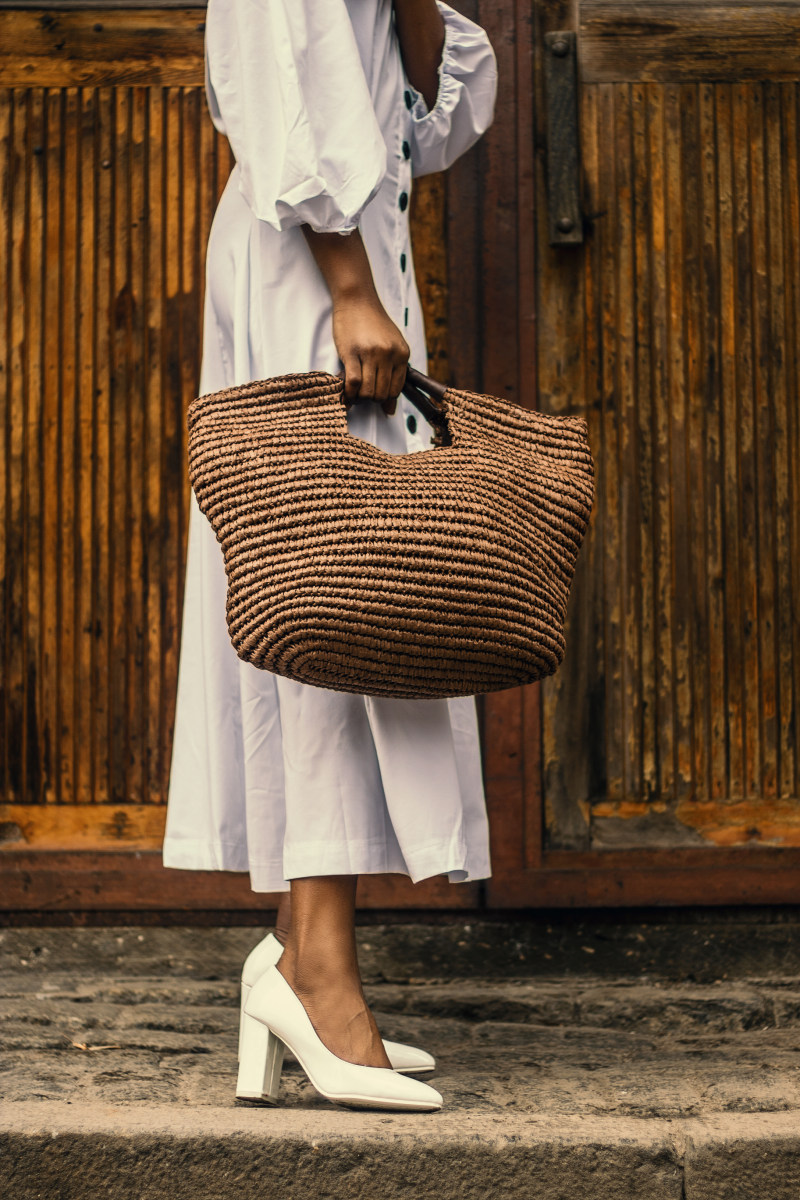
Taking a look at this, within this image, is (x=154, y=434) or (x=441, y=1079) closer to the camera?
(x=441, y=1079)

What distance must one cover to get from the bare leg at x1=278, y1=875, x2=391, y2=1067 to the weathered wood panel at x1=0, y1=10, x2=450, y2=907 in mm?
930

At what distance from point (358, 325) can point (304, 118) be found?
256mm

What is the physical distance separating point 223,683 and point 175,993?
0.78 m

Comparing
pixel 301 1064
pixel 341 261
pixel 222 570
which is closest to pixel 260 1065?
pixel 301 1064

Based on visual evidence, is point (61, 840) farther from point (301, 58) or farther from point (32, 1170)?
point (301, 58)

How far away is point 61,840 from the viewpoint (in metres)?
2.26

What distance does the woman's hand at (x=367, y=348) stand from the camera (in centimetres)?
140

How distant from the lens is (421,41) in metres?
1.60

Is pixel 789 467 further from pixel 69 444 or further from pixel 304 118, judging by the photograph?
pixel 69 444

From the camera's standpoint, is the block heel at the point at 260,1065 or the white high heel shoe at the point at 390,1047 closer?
the block heel at the point at 260,1065

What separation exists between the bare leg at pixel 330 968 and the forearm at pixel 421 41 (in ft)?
3.82

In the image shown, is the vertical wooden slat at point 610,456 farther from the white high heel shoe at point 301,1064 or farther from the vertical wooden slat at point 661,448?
the white high heel shoe at point 301,1064

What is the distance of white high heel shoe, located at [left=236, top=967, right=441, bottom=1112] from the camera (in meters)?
1.33

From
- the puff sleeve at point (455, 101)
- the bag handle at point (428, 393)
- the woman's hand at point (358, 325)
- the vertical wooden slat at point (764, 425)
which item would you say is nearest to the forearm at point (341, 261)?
the woman's hand at point (358, 325)
